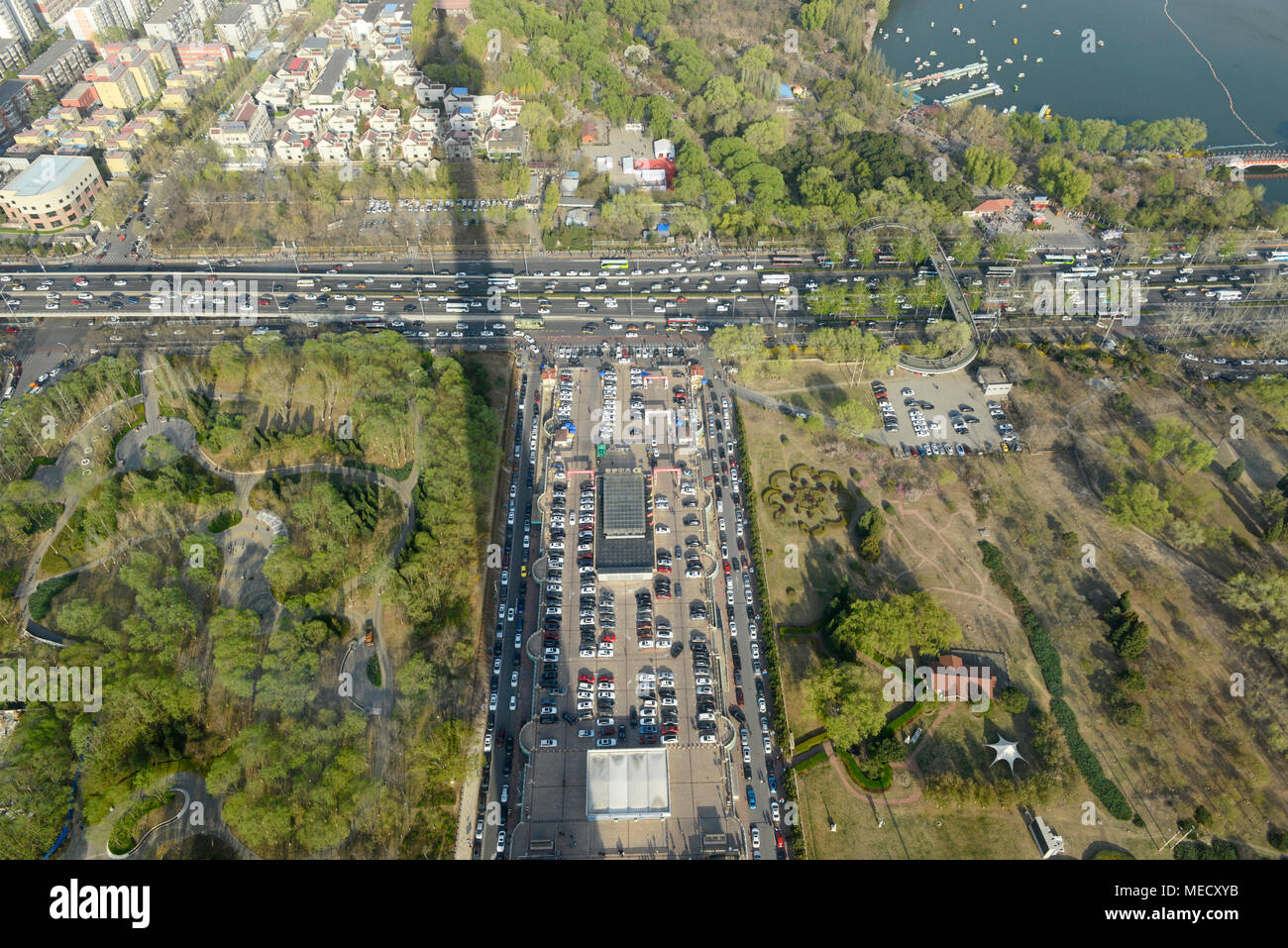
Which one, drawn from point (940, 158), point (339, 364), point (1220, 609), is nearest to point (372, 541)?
point (339, 364)

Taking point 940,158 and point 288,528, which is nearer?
point 288,528

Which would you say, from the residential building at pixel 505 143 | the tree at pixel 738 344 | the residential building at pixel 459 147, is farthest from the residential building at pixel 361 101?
the tree at pixel 738 344

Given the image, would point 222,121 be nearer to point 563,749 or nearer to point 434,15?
point 434,15

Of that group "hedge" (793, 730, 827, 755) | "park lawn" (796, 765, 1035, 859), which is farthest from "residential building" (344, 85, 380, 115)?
"park lawn" (796, 765, 1035, 859)

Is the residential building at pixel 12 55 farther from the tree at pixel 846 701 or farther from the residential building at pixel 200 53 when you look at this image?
the tree at pixel 846 701

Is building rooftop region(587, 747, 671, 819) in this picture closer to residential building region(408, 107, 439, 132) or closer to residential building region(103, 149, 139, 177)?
residential building region(408, 107, 439, 132)
